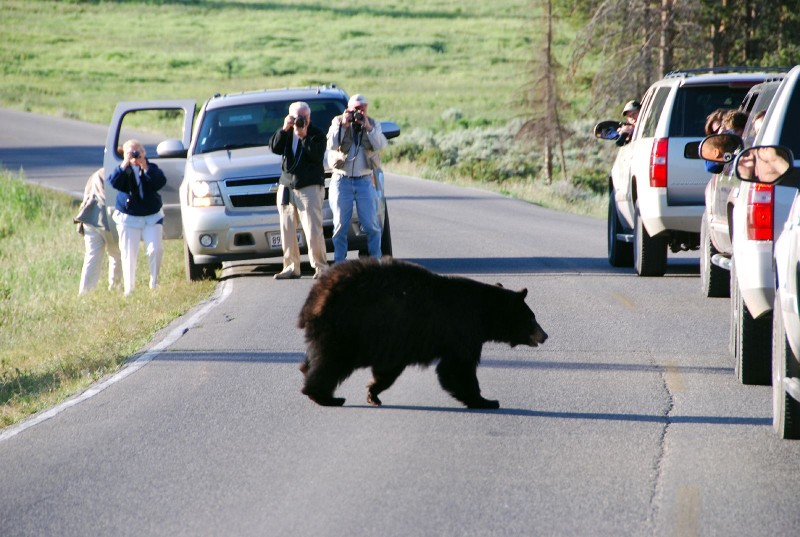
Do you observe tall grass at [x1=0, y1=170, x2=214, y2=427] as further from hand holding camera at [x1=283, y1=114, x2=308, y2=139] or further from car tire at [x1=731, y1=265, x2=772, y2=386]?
car tire at [x1=731, y1=265, x2=772, y2=386]

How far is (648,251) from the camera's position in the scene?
556 inches

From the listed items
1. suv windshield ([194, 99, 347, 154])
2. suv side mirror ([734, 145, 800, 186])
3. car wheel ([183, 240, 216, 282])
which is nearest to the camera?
suv side mirror ([734, 145, 800, 186])

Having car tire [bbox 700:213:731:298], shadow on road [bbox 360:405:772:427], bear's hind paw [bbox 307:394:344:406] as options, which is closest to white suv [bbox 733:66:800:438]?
shadow on road [bbox 360:405:772:427]

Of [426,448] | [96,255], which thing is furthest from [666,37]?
[426,448]

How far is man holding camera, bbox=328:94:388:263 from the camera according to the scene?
13852 millimetres

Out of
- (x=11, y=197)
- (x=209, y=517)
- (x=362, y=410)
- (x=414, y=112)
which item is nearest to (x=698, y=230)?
(x=362, y=410)

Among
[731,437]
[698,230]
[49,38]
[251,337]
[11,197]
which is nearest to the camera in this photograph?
[731,437]

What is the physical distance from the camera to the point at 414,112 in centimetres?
6216

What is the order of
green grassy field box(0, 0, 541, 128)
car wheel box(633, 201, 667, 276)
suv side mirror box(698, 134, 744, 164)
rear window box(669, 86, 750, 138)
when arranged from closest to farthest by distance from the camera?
suv side mirror box(698, 134, 744, 164) < rear window box(669, 86, 750, 138) < car wheel box(633, 201, 667, 276) < green grassy field box(0, 0, 541, 128)

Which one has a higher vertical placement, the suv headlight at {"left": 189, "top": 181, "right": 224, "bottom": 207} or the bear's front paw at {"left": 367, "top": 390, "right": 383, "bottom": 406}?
the suv headlight at {"left": 189, "top": 181, "right": 224, "bottom": 207}

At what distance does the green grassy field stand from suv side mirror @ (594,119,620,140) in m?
40.8

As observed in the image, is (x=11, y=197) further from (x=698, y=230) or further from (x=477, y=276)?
(x=698, y=230)

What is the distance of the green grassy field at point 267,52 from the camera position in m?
68.0

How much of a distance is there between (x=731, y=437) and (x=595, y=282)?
22.7ft
